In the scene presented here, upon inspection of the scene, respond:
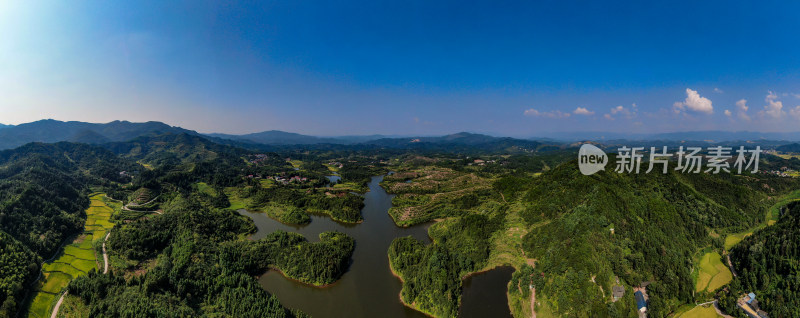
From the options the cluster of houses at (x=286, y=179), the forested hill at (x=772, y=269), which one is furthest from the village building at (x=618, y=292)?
the cluster of houses at (x=286, y=179)

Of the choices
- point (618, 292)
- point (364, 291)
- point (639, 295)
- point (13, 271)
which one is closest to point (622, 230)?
point (639, 295)

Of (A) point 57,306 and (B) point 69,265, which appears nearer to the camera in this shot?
(A) point 57,306

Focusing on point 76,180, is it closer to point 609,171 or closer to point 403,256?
point 403,256

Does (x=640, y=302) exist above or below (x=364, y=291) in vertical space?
above

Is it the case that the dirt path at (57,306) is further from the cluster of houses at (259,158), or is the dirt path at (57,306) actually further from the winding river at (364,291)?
the cluster of houses at (259,158)

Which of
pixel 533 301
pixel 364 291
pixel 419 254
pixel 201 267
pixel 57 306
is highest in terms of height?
pixel 201 267

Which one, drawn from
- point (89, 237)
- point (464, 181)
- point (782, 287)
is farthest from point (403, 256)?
point (464, 181)

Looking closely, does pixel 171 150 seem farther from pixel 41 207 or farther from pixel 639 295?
pixel 639 295
